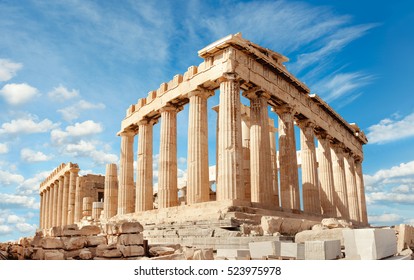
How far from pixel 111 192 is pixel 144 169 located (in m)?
6.13

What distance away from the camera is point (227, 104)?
22094 millimetres

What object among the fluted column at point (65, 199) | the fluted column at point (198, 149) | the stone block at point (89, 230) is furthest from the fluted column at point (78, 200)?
the stone block at point (89, 230)

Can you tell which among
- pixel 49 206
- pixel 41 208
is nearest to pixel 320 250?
pixel 49 206

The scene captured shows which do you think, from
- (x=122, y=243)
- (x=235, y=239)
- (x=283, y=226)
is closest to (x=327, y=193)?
(x=283, y=226)

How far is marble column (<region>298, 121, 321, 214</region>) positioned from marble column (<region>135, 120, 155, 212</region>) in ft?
35.4

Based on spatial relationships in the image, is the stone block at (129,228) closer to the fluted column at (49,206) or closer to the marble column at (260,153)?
the marble column at (260,153)

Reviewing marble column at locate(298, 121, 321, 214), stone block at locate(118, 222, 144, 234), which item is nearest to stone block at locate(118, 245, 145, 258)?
stone block at locate(118, 222, 144, 234)

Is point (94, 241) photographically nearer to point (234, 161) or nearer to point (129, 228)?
point (129, 228)

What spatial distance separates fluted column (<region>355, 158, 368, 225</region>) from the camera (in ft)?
134

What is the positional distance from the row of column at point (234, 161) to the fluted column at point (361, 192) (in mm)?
6960

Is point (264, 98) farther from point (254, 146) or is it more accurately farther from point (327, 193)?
point (327, 193)

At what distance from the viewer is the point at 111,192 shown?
Result: 34.6 meters

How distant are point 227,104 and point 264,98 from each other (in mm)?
4044

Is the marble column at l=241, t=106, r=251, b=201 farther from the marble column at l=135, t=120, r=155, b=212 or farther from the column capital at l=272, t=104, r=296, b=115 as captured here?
the marble column at l=135, t=120, r=155, b=212
